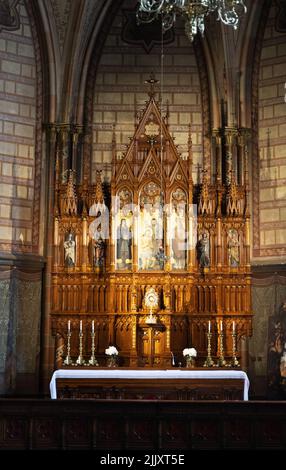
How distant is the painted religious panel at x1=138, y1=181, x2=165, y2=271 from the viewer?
19.1m

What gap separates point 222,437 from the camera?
1270 centimetres

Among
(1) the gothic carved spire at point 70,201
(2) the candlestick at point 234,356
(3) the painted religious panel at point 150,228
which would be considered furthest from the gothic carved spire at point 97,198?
(2) the candlestick at point 234,356

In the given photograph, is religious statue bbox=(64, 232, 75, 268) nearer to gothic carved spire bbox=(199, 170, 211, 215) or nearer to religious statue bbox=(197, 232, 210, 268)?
religious statue bbox=(197, 232, 210, 268)

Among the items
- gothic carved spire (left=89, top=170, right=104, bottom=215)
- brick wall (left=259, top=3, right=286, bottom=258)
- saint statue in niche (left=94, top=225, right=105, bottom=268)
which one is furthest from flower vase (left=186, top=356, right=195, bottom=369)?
gothic carved spire (left=89, top=170, right=104, bottom=215)

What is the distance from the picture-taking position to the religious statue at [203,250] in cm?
1930

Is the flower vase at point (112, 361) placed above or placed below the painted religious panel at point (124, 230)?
below

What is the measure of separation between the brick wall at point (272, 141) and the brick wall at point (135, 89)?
1.71 meters

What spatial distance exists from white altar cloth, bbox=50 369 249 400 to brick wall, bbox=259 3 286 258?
412 centimetres

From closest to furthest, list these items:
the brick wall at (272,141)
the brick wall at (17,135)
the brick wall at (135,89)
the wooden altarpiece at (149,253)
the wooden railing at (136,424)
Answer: the wooden railing at (136,424) → the wooden altarpiece at (149,253) → the brick wall at (17,135) → the brick wall at (272,141) → the brick wall at (135,89)

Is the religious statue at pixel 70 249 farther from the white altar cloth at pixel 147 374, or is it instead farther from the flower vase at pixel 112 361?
the white altar cloth at pixel 147 374

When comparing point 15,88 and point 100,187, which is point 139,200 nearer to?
point 100,187

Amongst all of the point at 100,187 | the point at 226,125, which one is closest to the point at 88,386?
the point at 100,187

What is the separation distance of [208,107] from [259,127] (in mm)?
1460

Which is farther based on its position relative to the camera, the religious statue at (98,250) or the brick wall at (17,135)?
the brick wall at (17,135)
